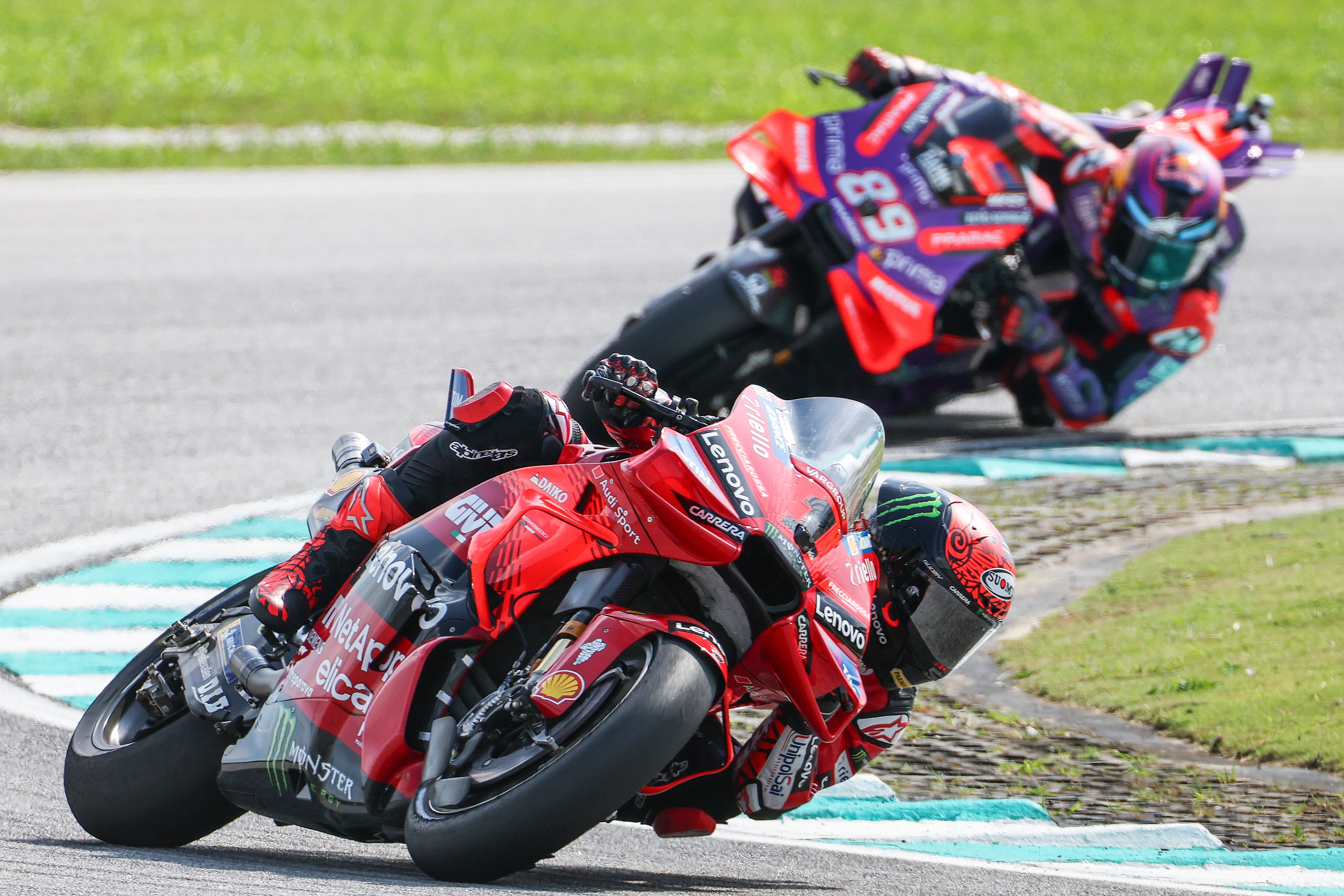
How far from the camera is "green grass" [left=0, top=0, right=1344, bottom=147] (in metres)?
17.3

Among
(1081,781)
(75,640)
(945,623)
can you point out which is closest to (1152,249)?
(1081,781)

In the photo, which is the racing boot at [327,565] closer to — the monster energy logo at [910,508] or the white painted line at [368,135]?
the monster energy logo at [910,508]

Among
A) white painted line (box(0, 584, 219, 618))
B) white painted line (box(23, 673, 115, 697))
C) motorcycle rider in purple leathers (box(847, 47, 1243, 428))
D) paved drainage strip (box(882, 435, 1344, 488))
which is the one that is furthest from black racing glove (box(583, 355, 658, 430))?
motorcycle rider in purple leathers (box(847, 47, 1243, 428))

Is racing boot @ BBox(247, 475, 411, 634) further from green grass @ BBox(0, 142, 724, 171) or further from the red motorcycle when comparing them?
green grass @ BBox(0, 142, 724, 171)

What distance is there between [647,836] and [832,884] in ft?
2.15

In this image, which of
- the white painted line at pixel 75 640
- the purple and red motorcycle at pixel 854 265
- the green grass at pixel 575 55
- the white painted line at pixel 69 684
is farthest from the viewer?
the green grass at pixel 575 55

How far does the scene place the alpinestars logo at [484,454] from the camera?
13.7 feet

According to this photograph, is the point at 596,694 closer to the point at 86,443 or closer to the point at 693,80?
the point at 86,443

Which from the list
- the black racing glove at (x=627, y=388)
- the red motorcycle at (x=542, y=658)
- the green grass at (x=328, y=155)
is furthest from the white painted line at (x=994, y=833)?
the green grass at (x=328, y=155)

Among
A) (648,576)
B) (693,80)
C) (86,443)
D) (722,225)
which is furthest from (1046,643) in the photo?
(693,80)

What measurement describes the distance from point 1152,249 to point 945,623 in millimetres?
4915

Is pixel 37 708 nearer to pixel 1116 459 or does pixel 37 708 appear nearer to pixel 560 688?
pixel 560 688

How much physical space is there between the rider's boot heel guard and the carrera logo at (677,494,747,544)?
0.77 metres

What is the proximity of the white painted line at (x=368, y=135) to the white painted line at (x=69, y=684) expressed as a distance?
34.5 feet
